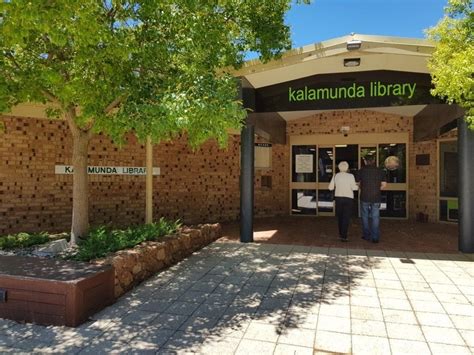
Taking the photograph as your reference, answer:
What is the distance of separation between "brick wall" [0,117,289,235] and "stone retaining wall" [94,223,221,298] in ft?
8.56

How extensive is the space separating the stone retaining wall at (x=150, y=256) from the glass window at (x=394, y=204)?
6520mm

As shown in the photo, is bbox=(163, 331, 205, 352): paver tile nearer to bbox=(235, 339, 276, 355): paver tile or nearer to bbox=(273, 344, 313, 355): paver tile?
bbox=(235, 339, 276, 355): paver tile

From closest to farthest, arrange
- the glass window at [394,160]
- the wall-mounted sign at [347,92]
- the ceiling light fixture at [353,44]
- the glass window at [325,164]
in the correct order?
1. the ceiling light fixture at [353,44]
2. the wall-mounted sign at [347,92]
3. the glass window at [394,160]
4. the glass window at [325,164]

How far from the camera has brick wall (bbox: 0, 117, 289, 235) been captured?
303 inches

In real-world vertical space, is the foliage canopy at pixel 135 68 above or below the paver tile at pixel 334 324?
above

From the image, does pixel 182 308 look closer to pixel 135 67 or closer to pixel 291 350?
pixel 291 350

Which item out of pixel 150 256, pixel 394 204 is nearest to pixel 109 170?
pixel 150 256

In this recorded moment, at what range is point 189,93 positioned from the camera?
4508 mm

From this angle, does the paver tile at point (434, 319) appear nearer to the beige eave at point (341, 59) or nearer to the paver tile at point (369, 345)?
the paver tile at point (369, 345)

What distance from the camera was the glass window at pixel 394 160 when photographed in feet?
37.0

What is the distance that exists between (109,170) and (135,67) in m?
4.27

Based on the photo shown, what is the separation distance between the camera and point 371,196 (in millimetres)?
7926

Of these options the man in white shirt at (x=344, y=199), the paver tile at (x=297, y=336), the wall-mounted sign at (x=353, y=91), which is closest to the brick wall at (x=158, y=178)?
the wall-mounted sign at (x=353, y=91)

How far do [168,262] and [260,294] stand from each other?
1.85m
